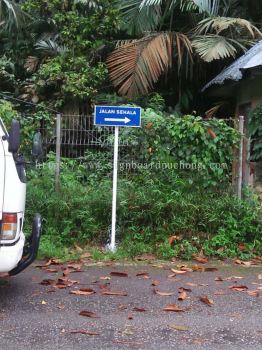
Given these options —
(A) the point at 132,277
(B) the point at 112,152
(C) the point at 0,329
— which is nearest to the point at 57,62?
(B) the point at 112,152

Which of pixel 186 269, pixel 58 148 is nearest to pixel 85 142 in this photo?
pixel 58 148

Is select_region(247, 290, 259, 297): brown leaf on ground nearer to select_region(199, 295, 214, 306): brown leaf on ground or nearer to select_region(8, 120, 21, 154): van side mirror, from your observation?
select_region(199, 295, 214, 306): brown leaf on ground

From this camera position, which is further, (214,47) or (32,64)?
(32,64)

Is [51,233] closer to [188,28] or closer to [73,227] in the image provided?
[73,227]

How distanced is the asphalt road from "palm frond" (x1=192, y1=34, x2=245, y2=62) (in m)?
5.27

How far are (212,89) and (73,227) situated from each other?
509 centimetres

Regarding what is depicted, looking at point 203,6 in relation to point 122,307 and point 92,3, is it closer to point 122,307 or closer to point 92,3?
point 92,3

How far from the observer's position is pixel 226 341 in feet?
14.3

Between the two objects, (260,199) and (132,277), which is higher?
(260,199)

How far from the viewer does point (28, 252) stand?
202 inches

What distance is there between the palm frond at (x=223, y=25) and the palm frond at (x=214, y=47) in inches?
9.1

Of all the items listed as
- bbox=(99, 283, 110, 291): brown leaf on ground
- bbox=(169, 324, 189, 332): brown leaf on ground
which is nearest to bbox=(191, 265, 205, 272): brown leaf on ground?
bbox=(99, 283, 110, 291): brown leaf on ground

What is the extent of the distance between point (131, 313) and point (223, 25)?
744 centimetres

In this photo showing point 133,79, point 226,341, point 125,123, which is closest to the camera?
point 226,341
